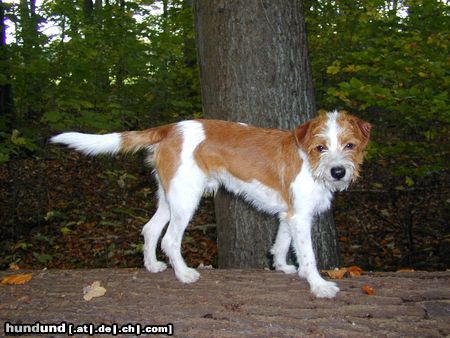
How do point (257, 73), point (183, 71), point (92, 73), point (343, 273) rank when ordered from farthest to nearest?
point (183, 71)
point (92, 73)
point (257, 73)
point (343, 273)

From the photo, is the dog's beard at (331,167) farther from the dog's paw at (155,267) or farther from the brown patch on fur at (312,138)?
the dog's paw at (155,267)

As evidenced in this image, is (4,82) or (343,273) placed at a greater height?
(4,82)

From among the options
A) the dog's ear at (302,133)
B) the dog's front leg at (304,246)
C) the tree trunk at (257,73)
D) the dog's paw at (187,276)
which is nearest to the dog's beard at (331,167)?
the dog's ear at (302,133)

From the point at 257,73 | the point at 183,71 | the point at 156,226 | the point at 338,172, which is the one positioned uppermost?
the point at 183,71

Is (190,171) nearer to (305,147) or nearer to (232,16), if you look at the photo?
(305,147)

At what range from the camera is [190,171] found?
149 inches

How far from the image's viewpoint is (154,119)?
8.99 metres

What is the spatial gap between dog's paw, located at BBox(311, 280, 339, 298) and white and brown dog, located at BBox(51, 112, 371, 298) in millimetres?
19

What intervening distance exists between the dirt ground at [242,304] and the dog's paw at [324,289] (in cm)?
5

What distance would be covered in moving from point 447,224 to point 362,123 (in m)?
4.11

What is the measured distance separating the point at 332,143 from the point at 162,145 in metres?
1.48

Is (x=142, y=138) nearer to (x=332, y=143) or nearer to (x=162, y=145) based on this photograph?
(x=162, y=145)

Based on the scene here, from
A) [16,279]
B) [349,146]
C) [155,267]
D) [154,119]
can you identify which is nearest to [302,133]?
[349,146]

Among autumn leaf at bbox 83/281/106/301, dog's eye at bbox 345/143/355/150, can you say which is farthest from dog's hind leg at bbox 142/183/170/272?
dog's eye at bbox 345/143/355/150
